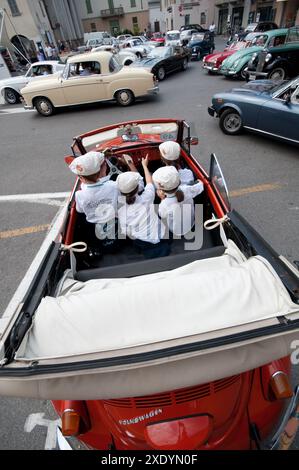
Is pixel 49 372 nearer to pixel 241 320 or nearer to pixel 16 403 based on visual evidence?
pixel 241 320

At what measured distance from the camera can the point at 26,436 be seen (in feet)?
6.91

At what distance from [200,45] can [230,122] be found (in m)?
14.9

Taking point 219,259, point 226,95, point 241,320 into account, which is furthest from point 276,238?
point 226,95

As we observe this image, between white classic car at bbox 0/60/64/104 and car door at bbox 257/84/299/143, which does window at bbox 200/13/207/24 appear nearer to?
white classic car at bbox 0/60/64/104

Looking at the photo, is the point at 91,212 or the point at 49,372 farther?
the point at 91,212

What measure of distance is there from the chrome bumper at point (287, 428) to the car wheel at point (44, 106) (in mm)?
10945

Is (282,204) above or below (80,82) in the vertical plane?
below

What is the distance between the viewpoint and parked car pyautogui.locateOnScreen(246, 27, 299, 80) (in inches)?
379

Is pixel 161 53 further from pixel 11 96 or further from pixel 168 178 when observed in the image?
pixel 168 178

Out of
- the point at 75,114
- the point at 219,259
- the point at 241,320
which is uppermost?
the point at 241,320

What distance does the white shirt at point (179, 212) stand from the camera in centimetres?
255

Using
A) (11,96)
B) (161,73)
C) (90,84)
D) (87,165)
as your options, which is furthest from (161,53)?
(87,165)

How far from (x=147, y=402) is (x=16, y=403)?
159 centimetres

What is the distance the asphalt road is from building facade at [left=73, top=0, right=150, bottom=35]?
164ft
